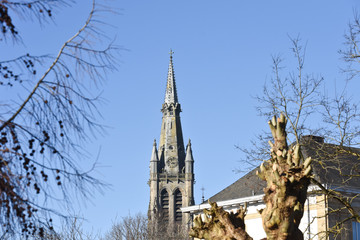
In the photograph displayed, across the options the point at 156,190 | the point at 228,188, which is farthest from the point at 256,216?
the point at 156,190

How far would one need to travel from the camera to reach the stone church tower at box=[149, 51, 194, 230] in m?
126

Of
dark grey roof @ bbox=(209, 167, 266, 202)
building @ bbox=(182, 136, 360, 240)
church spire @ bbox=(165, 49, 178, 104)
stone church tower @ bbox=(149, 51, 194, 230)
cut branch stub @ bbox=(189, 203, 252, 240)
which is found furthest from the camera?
church spire @ bbox=(165, 49, 178, 104)

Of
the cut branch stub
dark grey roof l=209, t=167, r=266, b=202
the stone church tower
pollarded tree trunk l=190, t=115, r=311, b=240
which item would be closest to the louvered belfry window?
the stone church tower

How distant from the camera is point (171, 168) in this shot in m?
130

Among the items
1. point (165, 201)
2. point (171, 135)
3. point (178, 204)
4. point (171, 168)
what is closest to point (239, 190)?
Result: point (178, 204)

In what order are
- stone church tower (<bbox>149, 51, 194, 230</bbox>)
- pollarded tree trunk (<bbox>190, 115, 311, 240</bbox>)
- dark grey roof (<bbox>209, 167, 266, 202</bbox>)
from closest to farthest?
pollarded tree trunk (<bbox>190, 115, 311, 240</bbox>)
dark grey roof (<bbox>209, 167, 266, 202</bbox>)
stone church tower (<bbox>149, 51, 194, 230</bbox>)

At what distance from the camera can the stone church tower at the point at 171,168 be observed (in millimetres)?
126250

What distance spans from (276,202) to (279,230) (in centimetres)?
58

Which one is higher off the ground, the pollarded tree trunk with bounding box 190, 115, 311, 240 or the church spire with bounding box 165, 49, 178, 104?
the church spire with bounding box 165, 49, 178, 104

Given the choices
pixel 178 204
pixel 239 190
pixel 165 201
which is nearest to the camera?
pixel 239 190

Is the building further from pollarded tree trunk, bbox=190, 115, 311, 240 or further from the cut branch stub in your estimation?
pollarded tree trunk, bbox=190, 115, 311, 240

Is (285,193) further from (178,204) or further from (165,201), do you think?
(165,201)

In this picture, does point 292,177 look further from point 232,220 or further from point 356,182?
point 356,182

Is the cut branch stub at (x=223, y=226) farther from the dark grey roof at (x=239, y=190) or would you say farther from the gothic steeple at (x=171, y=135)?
the gothic steeple at (x=171, y=135)
